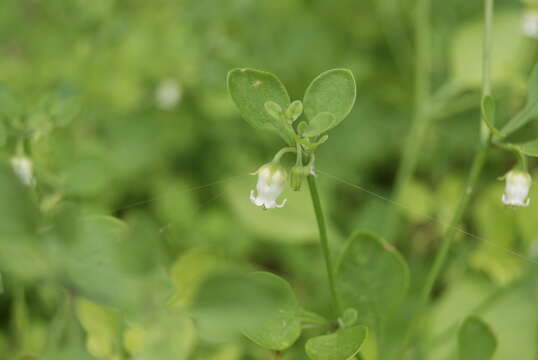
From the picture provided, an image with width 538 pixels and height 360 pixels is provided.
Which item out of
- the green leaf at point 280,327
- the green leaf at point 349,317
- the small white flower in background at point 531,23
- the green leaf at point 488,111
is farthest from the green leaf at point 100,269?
the small white flower in background at point 531,23

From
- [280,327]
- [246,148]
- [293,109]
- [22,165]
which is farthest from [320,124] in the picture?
[246,148]

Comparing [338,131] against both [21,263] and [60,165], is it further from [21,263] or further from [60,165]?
[21,263]

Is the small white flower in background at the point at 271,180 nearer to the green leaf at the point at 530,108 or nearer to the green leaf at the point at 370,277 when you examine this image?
the green leaf at the point at 370,277

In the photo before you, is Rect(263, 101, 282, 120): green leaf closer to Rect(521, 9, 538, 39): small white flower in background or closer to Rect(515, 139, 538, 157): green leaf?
Rect(515, 139, 538, 157): green leaf

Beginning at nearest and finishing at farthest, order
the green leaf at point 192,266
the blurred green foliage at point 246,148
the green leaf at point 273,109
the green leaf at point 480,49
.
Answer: the green leaf at point 273,109 → the green leaf at point 192,266 → the blurred green foliage at point 246,148 → the green leaf at point 480,49

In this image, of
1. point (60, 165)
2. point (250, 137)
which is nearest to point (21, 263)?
point (60, 165)

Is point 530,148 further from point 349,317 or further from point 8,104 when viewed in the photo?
point 8,104

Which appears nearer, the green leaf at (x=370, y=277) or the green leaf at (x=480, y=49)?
the green leaf at (x=370, y=277)
